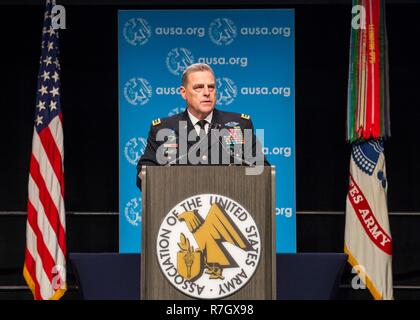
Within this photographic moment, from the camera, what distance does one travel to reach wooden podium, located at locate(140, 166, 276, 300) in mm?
2562

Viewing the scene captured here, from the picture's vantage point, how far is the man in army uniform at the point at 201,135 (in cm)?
311

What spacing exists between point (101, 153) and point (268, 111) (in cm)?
147

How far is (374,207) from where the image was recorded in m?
5.75

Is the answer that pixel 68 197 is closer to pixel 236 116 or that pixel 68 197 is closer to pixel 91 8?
pixel 91 8

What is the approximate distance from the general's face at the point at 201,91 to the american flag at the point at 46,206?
269cm

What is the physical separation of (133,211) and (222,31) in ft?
5.25

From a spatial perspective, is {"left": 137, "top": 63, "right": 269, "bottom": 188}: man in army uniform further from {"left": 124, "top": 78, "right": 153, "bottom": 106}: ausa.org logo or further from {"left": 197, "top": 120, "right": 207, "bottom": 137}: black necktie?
{"left": 124, "top": 78, "right": 153, "bottom": 106}: ausa.org logo

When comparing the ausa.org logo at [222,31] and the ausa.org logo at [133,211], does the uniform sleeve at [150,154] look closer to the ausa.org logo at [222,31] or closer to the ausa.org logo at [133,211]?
the ausa.org logo at [133,211]

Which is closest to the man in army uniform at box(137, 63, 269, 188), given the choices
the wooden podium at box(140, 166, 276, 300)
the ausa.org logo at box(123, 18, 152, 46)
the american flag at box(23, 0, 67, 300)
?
the wooden podium at box(140, 166, 276, 300)

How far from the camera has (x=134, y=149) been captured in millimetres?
6082

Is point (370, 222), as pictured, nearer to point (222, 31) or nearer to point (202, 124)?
point (222, 31)

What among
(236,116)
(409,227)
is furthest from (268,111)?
(236,116)

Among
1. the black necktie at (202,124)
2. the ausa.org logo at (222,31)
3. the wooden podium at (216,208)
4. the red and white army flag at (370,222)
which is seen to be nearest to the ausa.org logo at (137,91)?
the ausa.org logo at (222,31)

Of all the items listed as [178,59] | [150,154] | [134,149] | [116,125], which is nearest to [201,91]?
[150,154]
